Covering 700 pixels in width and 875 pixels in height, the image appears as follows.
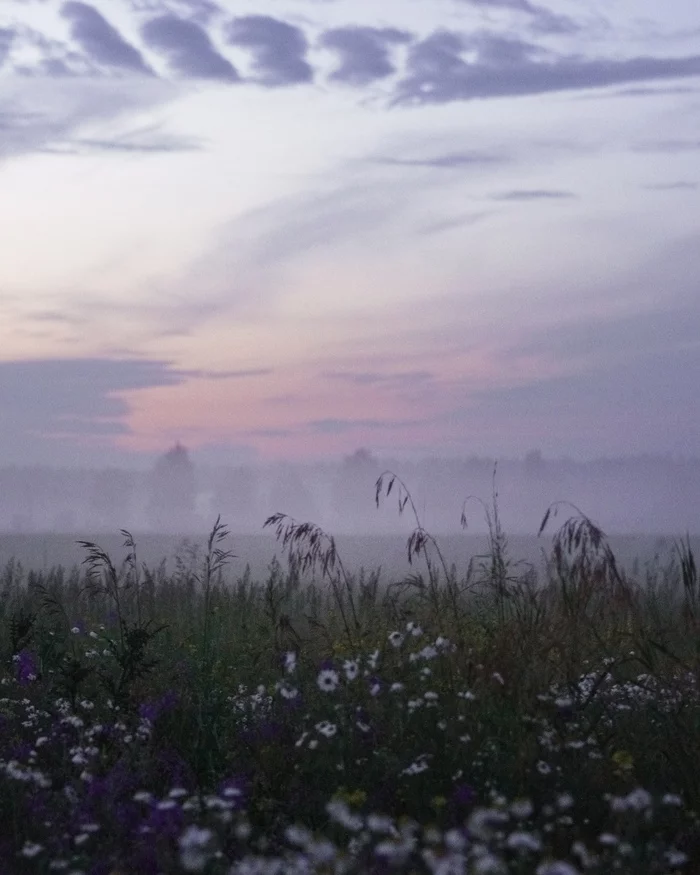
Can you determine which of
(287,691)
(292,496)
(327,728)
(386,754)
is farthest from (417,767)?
(292,496)

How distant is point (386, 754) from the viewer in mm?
5066

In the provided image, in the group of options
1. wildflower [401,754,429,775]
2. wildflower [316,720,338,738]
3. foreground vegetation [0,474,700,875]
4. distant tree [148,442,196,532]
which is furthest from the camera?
distant tree [148,442,196,532]

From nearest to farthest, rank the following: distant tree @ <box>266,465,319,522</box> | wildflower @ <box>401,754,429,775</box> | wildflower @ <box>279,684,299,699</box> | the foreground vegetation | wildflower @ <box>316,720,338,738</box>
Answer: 1. the foreground vegetation
2. wildflower @ <box>401,754,429,775</box>
3. wildflower @ <box>316,720,338,738</box>
4. wildflower @ <box>279,684,299,699</box>
5. distant tree @ <box>266,465,319,522</box>

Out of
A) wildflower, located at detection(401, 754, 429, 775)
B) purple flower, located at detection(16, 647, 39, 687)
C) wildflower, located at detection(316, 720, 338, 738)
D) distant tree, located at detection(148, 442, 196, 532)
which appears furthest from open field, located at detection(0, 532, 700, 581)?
distant tree, located at detection(148, 442, 196, 532)

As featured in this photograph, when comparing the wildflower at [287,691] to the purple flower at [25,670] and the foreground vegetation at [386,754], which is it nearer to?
the foreground vegetation at [386,754]

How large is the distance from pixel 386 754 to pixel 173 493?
161 meters

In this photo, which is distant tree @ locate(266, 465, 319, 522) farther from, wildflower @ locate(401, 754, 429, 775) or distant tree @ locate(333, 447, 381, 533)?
wildflower @ locate(401, 754, 429, 775)

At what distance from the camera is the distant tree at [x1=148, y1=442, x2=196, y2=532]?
161 meters

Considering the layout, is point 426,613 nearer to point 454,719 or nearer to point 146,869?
point 454,719

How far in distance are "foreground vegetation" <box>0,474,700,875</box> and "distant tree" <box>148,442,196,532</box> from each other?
150m

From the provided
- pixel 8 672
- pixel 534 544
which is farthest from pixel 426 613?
pixel 534 544

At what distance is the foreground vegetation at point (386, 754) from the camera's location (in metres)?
4.06

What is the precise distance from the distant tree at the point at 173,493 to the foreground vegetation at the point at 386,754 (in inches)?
5893

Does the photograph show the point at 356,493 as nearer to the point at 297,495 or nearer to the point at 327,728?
the point at 297,495
